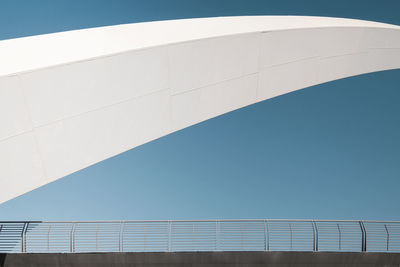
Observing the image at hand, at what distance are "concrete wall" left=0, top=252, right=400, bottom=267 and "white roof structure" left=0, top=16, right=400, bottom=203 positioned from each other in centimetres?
569

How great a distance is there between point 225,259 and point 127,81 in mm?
8112

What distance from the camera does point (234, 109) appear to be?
8.52 m

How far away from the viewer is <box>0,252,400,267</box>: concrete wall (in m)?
12.3

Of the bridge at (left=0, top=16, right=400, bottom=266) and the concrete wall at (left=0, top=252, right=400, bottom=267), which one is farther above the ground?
the bridge at (left=0, top=16, right=400, bottom=266)

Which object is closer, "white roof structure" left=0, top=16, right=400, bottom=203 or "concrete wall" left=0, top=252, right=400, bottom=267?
"white roof structure" left=0, top=16, right=400, bottom=203

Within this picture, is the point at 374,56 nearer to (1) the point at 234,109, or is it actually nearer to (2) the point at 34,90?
(1) the point at 234,109

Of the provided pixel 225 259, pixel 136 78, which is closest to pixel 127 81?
pixel 136 78

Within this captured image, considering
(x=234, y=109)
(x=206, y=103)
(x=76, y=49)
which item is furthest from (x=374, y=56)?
(x=76, y=49)

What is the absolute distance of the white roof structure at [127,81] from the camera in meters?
5.28

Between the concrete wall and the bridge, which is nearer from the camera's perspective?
the bridge

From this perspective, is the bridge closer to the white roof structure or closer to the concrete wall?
the white roof structure

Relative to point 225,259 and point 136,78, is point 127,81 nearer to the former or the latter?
point 136,78

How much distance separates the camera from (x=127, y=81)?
615 cm

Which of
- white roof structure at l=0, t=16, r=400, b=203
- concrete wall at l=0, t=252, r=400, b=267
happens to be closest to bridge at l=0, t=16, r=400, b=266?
white roof structure at l=0, t=16, r=400, b=203
